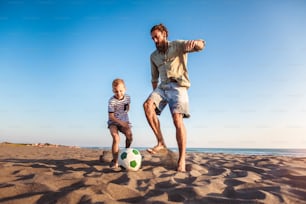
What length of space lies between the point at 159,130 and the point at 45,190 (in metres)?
2.19

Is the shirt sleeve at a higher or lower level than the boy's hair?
higher

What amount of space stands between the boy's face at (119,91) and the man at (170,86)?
584mm

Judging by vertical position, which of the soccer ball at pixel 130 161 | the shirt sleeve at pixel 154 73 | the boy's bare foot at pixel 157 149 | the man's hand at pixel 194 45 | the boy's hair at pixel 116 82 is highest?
the man's hand at pixel 194 45

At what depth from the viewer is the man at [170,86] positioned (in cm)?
387

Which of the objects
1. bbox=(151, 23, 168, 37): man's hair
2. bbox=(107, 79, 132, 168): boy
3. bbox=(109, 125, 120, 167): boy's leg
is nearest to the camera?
bbox=(151, 23, 168, 37): man's hair

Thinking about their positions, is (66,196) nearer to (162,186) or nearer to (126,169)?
(162,186)

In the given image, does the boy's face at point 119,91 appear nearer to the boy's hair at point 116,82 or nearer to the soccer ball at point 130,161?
the boy's hair at point 116,82

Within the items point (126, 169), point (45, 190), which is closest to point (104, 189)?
point (45, 190)

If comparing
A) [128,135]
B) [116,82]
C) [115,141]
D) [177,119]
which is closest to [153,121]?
[177,119]

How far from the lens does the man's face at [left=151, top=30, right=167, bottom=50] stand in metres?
3.98

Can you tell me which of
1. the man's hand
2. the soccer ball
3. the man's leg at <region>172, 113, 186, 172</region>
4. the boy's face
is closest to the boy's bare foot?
the soccer ball

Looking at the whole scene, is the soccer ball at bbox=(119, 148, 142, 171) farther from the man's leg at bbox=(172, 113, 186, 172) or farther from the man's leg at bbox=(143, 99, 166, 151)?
the man's leg at bbox=(172, 113, 186, 172)

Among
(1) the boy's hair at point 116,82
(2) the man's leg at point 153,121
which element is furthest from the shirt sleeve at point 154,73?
(2) the man's leg at point 153,121

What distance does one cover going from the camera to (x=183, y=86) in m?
4.01
